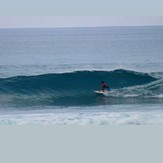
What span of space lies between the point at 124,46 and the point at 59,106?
3.33ft

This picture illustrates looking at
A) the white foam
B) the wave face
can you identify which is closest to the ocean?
the wave face

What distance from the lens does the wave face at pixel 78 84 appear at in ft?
19.9

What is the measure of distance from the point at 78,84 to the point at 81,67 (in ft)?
1.00

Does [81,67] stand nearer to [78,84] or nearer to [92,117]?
[78,84]

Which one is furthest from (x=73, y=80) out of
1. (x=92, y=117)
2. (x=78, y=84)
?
(x=92, y=117)

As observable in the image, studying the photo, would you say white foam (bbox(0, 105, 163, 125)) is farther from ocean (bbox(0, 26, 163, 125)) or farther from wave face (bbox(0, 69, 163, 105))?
wave face (bbox(0, 69, 163, 105))

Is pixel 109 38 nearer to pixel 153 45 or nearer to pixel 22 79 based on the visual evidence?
pixel 153 45

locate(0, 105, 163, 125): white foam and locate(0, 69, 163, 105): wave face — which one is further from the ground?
locate(0, 69, 163, 105): wave face

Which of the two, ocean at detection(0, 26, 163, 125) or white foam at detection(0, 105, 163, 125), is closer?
white foam at detection(0, 105, 163, 125)

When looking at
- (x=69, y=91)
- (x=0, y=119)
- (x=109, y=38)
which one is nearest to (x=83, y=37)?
(x=109, y=38)

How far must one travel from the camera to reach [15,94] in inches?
248

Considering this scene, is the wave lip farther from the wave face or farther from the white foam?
the white foam

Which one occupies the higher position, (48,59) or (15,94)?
(48,59)

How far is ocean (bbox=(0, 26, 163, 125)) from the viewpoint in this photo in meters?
5.99
